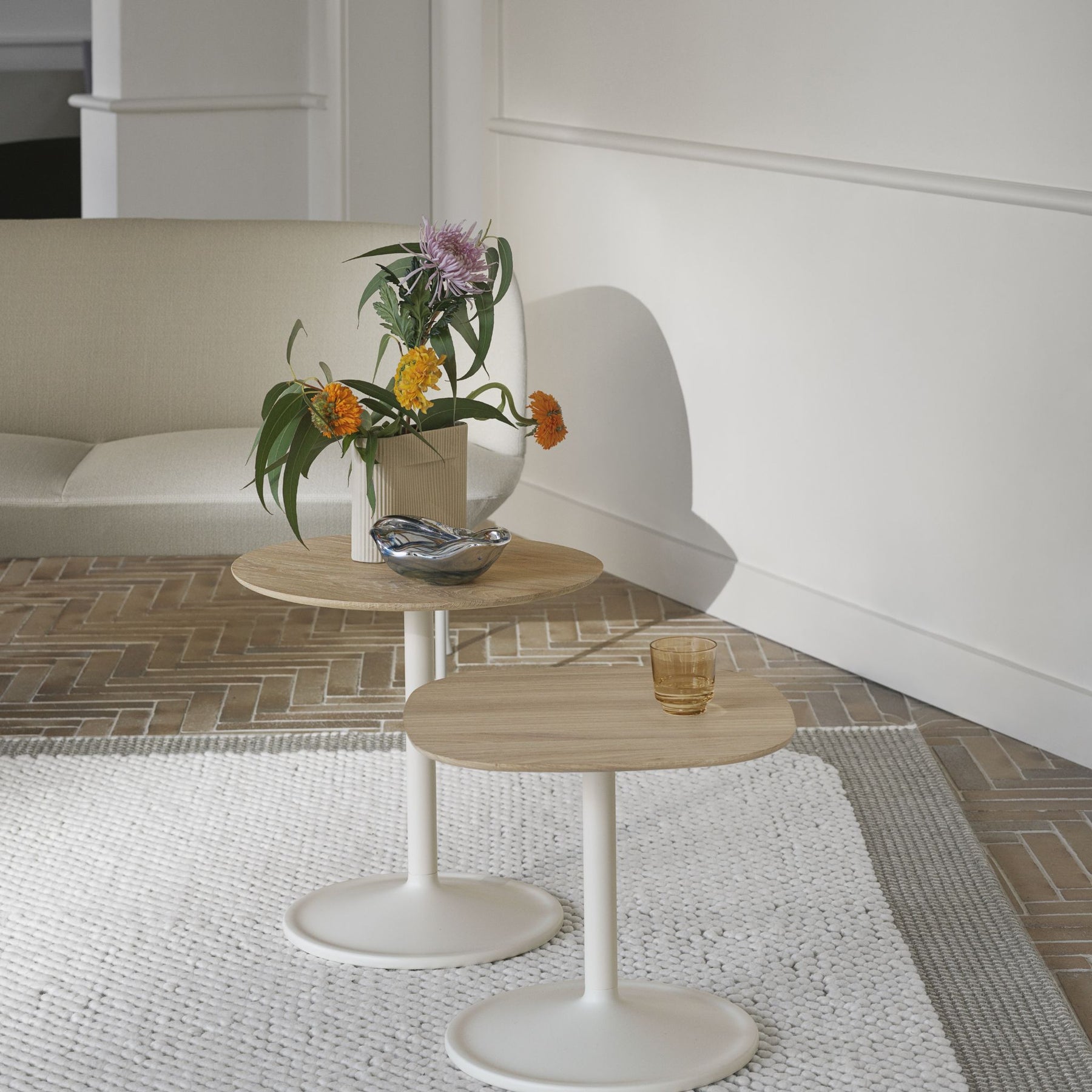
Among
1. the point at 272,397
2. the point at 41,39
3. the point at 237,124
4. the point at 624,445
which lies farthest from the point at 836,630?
the point at 41,39

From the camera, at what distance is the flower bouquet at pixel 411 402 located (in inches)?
99.1

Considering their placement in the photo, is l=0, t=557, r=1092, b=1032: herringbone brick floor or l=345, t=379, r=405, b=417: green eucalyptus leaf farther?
l=0, t=557, r=1092, b=1032: herringbone brick floor

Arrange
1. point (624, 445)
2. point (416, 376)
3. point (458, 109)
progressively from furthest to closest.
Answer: point (458, 109), point (624, 445), point (416, 376)

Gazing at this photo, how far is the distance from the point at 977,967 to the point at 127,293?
3.06 meters

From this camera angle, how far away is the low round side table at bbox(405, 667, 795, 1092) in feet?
6.82

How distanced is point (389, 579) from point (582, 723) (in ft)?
1.72

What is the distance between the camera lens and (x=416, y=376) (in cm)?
248

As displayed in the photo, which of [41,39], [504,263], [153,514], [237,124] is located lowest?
[153,514]

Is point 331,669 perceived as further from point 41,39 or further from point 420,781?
point 41,39

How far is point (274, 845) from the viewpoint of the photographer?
3.10 m

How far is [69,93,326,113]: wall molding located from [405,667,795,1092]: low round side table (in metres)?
4.62

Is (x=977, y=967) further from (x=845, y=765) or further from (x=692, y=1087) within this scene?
(x=845, y=765)

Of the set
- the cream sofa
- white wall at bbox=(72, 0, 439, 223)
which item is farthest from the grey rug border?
white wall at bbox=(72, 0, 439, 223)

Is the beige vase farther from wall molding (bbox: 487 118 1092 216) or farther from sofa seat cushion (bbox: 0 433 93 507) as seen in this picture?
wall molding (bbox: 487 118 1092 216)
